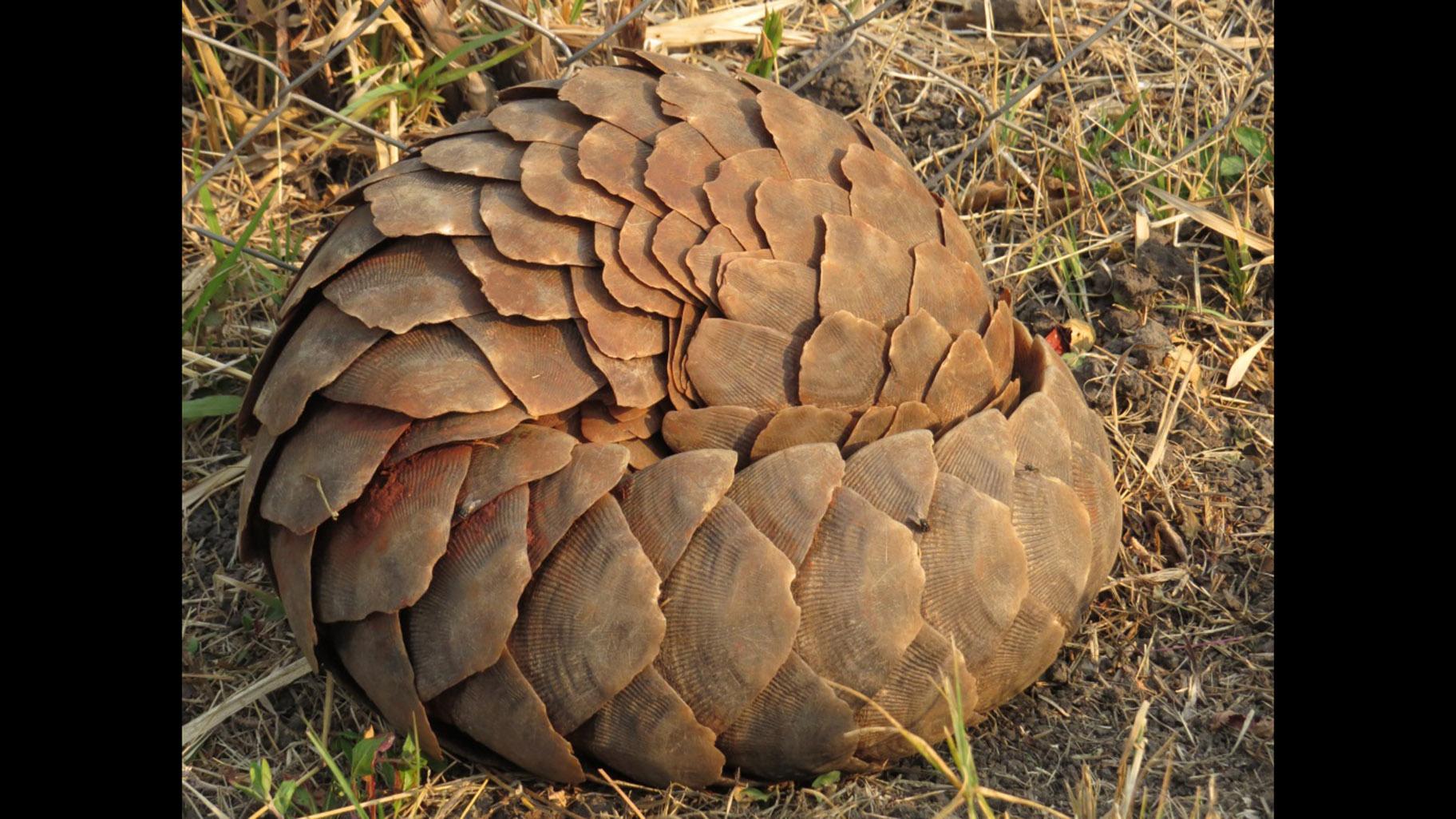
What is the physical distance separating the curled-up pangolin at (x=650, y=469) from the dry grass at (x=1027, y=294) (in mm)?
215

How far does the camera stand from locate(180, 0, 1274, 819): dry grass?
7.60 feet

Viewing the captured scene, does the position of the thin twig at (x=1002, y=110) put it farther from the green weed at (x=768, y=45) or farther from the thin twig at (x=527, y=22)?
the thin twig at (x=527, y=22)

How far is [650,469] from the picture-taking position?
208cm

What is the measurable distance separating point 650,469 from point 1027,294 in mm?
1418

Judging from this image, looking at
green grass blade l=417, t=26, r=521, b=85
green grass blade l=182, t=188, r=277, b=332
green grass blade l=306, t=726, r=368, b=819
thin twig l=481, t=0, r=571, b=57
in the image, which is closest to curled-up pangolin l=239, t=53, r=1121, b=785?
green grass blade l=306, t=726, r=368, b=819

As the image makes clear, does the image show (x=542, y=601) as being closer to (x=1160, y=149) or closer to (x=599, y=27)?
(x=599, y=27)

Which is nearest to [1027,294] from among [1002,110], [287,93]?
[1002,110]

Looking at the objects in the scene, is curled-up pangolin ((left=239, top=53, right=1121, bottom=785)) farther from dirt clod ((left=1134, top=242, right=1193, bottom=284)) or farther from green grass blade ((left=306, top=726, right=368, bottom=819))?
dirt clod ((left=1134, top=242, right=1193, bottom=284))

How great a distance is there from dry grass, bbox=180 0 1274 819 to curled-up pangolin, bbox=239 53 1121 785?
22 cm

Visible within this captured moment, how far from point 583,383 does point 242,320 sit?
141 cm

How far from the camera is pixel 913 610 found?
2037 mm

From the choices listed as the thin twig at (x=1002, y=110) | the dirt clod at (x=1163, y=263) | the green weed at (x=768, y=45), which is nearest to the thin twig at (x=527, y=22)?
the green weed at (x=768, y=45)

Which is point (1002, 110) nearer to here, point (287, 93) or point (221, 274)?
point (287, 93)

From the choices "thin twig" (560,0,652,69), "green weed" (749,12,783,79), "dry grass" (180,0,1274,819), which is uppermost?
"thin twig" (560,0,652,69)
